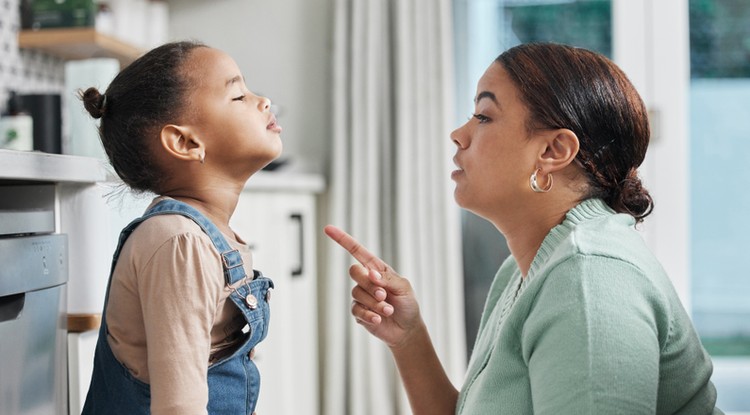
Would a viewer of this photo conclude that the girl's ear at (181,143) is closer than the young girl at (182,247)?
No

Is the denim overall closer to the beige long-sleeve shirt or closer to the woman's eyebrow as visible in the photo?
the beige long-sleeve shirt

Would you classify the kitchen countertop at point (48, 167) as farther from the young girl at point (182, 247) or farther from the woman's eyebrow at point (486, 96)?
the woman's eyebrow at point (486, 96)

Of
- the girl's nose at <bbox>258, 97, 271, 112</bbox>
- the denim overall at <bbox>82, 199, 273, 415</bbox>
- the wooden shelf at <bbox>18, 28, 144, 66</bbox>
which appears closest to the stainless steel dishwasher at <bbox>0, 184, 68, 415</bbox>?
the denim overall at <bbox>82, 199, 273, 415</bbox>

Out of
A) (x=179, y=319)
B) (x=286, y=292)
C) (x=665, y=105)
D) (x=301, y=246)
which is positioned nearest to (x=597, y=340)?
(x=179, y=319)

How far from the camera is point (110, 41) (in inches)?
99.9

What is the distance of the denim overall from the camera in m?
1.00

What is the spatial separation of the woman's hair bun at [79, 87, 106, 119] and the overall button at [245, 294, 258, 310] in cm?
30

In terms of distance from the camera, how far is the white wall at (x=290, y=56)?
3105 mm

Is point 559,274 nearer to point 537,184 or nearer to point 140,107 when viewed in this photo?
point 537,184

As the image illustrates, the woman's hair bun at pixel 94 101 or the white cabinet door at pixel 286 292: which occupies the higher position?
the woman's hair bun at pixel 94 101

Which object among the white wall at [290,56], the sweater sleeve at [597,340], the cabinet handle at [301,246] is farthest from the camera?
the white wall at [290,56]

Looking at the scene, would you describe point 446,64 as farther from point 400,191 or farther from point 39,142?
point 39,142

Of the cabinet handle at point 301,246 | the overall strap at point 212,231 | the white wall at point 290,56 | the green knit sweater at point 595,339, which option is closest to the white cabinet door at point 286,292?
the cabinet handle at point 301,246

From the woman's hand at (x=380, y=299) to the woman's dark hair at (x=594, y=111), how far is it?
0.33 meters
